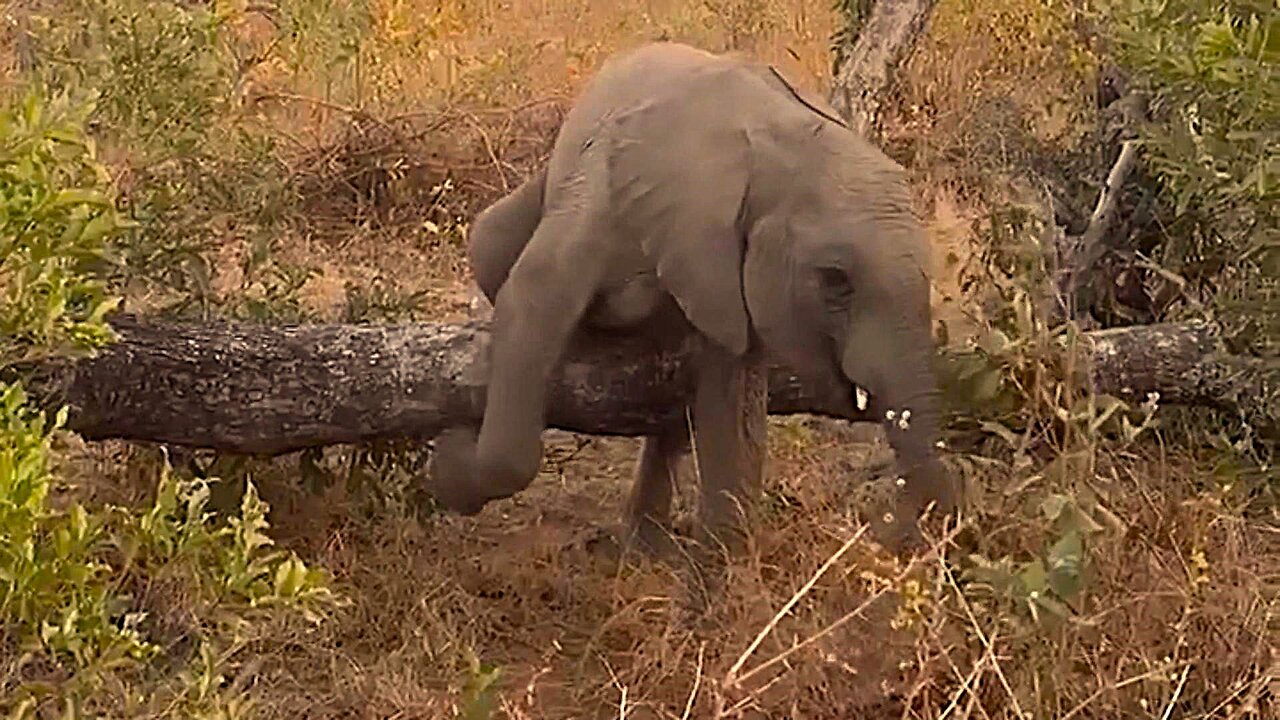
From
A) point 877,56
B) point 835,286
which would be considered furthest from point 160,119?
point 877,56

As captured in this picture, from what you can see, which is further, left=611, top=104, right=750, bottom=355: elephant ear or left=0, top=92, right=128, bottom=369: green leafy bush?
left=611, top=104, right=750, bottom=355: elephant ear

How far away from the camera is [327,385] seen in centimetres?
409

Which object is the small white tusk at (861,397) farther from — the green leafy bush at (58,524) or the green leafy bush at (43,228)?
the green leafy bush at (43,228)

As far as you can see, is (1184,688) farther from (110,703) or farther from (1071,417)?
(110,703)

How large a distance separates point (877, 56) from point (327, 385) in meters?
2.57

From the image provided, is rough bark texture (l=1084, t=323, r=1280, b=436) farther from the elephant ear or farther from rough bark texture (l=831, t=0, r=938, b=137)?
rough bark texture (l=831, t=0, r=938, b=137)

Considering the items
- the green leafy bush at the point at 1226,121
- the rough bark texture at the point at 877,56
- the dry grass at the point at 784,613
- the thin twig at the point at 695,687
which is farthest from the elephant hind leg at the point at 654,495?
the rough bark texture at the point at 877,56

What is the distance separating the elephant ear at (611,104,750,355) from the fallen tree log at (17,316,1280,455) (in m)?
0.36

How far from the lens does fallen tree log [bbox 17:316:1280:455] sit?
13.0 ft

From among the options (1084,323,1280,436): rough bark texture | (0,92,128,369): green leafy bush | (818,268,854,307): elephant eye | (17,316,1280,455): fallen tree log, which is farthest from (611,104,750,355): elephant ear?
(0,92,128,369): green leafy bush

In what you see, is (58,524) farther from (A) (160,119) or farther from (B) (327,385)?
(A) (160,119)

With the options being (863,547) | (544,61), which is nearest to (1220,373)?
(863,547)

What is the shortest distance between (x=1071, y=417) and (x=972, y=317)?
2.78ft

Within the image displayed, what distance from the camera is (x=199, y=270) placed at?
4691 mm
